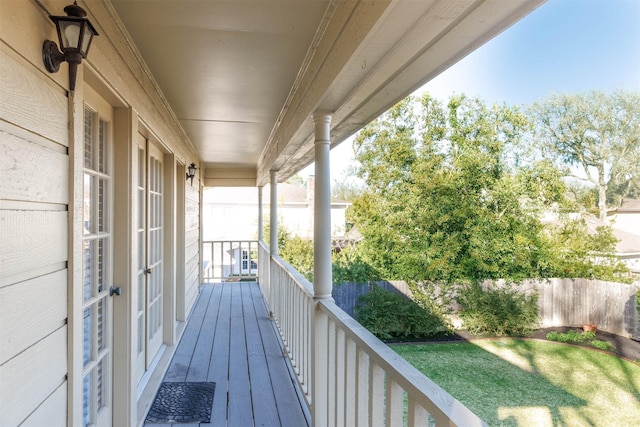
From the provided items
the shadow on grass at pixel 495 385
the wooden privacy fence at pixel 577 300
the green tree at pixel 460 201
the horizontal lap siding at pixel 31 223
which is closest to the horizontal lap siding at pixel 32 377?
the horizontal lap siding at pixel 31 223

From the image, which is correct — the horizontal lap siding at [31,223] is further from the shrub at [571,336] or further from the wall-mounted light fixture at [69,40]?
the shrub at [571,336]

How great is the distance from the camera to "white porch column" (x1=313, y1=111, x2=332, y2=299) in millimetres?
2168

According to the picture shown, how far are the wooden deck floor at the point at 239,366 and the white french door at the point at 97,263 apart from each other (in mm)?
654

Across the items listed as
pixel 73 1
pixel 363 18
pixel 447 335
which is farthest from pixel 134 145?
pixel 447 335

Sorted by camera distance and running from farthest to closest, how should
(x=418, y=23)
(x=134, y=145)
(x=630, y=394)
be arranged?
(x=630, y=394), (x=134, y=145), (x=418, y=23)

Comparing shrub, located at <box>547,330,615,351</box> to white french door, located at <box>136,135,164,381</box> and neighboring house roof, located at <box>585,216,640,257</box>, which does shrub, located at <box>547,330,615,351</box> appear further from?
white french door, located at <box>136,135,164,381</box>

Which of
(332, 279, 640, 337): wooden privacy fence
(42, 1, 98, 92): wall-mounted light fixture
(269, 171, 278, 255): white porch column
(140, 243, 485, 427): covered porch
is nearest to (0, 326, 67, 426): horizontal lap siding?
(42, 1, 98, 92): wall-mounted light fixture

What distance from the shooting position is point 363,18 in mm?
1305

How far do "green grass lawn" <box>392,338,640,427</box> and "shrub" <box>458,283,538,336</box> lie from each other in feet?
1.45

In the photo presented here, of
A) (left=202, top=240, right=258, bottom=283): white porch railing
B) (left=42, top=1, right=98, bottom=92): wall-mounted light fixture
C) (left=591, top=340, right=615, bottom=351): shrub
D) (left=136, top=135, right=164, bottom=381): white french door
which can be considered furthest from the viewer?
(left=202, top=240, right=258, bottom=283): white porch railing

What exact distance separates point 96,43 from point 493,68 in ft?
34.4

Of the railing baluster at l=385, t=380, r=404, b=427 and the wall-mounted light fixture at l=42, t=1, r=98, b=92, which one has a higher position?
the wall-mounted light fixture at l=42, t=1, r=98, b=92

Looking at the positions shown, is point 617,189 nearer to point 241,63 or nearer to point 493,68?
point 241,63

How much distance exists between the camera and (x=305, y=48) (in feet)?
6.58
